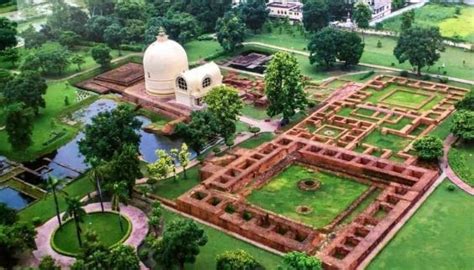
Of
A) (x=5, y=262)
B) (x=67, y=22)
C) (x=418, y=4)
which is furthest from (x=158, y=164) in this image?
(x=418, y=4)

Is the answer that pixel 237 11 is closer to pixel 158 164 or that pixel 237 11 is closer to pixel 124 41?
pixel 124 41

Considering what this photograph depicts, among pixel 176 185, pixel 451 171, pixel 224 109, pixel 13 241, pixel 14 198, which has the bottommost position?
pixel 14 198

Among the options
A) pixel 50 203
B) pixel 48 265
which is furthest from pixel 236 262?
pixel 50 203

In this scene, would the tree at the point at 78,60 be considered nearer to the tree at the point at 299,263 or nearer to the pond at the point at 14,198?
the pond at the point at 14,198

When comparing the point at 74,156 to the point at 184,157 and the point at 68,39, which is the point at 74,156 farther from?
the point at 68,39

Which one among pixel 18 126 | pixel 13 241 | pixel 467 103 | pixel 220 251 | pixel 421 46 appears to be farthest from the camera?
pixel 421 46
